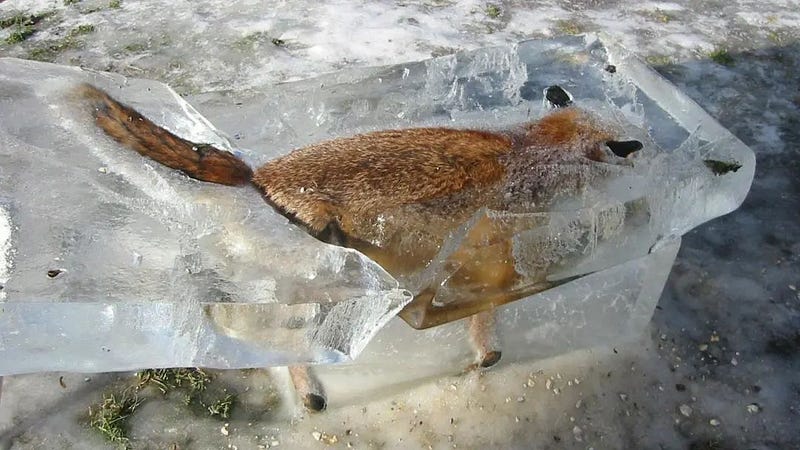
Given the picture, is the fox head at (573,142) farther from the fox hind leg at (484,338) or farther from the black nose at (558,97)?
the fox hind leg at (484,338)

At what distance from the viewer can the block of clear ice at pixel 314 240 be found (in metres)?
2.18

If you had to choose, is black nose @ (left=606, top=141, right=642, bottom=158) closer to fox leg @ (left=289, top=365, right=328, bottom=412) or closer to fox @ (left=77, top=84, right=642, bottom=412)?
fox @ (left=77, top=84, right=642, bottom=412)

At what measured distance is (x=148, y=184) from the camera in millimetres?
2475

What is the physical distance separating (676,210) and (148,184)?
2101 millimetres

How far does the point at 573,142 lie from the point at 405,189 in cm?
88

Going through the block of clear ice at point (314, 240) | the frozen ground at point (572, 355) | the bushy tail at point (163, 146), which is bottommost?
the frozen ground at point (572, 355)

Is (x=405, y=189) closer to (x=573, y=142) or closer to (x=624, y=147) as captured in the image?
(x=573, y=142)

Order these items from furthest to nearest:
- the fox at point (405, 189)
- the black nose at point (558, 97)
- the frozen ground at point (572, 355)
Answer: the black nose at point (558, 97)
the frozen ground at point (572, 355)
the fox at point (405, 189)

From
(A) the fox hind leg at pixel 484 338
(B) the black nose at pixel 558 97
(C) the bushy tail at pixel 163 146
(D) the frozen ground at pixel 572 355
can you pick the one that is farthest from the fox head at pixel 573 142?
(C) the bushy tail at pixel 163 146

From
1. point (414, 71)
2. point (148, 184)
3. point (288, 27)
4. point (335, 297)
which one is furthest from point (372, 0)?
point (335, 297)

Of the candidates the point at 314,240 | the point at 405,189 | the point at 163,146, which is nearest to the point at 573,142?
the point at 405,189

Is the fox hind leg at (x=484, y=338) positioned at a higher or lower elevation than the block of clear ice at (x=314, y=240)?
lower

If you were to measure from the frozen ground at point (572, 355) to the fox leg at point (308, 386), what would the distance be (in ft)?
0.31

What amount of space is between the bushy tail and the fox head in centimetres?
124
